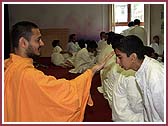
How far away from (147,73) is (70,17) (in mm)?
8892

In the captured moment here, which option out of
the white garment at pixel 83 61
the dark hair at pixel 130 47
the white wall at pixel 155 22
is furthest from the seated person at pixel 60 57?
the dark hair at pixel 130 47

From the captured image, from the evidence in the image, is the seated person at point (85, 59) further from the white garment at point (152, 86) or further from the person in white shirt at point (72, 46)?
the white garment at point (152, 86)

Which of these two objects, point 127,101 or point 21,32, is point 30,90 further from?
point 127,101

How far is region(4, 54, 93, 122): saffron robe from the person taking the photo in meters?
1.78

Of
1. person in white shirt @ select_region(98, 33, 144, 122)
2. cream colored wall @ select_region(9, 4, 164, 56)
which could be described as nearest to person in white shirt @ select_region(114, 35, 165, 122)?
person in white shirt @ select_region(98, 33, 144, 122)

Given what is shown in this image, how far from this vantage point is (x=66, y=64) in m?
8.50

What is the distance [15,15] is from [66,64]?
344 centimetres

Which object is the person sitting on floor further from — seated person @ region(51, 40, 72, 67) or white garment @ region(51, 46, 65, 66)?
white garment @ region(51, 46, 65, 66)

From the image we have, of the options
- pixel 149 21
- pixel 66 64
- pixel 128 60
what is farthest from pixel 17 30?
pixel 66 64

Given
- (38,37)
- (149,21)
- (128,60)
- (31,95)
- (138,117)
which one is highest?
(149,21)

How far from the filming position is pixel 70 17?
34.5 ft

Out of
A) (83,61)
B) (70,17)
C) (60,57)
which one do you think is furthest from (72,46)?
(83,61)

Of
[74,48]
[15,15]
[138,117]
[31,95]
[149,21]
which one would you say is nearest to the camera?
[31,95]

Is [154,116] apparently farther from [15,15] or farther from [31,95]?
[15,15]
